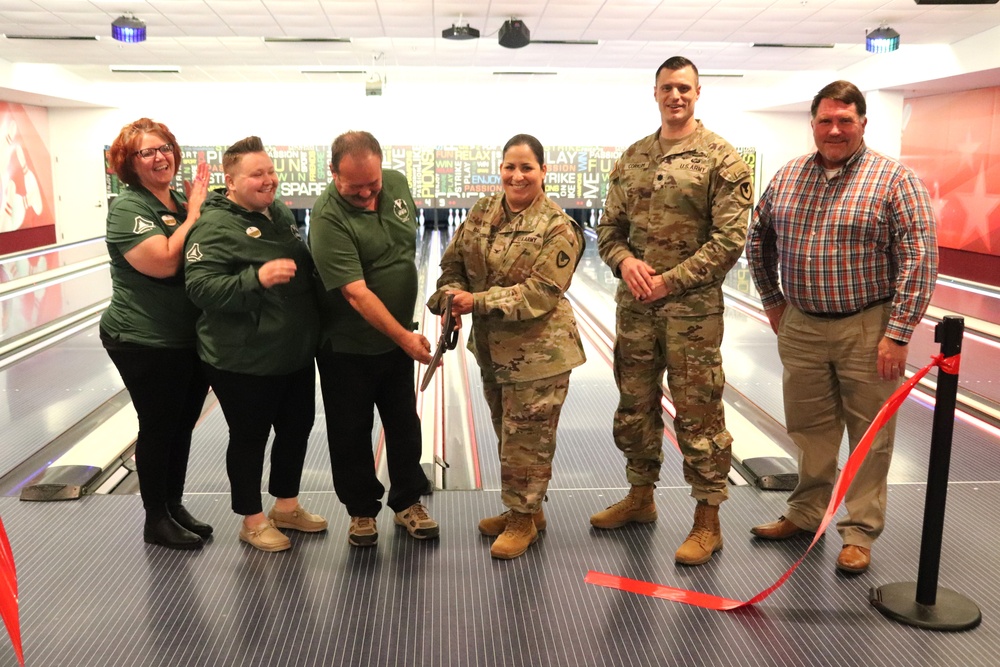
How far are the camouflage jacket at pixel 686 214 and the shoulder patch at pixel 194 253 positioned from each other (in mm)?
1329

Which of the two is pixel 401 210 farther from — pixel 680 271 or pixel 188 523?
pixel 188 523

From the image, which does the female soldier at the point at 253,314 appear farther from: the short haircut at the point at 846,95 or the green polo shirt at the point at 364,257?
the short haircut at the point at 846,95

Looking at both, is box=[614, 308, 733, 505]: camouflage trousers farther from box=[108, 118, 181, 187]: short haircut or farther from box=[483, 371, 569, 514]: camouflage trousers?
box=[108, 118, 181, 187]: short haircut

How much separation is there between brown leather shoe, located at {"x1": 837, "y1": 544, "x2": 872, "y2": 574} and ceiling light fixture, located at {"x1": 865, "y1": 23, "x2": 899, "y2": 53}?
7.18 metres

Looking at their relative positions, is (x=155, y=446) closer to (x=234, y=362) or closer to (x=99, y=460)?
(x=234, y=362)

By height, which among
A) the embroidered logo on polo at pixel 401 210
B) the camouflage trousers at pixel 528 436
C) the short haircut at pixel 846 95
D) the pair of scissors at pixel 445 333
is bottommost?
the camouflage trousers at pixel 528 436

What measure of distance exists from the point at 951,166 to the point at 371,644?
11127 millimetres

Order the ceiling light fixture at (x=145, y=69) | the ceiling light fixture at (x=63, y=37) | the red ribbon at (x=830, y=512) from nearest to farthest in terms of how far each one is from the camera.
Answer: the red ribbon at (x=830, y=512) < the ceiling light fixture at (x=63, y=37) < the ceiling light fixture at (x=145, y=69)

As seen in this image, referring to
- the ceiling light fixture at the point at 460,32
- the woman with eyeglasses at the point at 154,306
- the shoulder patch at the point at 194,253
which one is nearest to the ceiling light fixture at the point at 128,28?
the ceiling light fixture at the point at 460,32

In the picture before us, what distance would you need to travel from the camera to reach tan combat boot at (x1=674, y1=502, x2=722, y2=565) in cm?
276

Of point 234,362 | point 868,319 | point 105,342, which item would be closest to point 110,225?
point 105,342

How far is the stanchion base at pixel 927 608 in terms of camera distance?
7.75ft

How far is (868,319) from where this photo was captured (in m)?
2.65

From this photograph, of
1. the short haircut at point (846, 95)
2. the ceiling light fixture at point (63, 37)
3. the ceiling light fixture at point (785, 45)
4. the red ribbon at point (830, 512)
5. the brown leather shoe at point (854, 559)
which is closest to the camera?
the red ribbon at point (830, 512)
